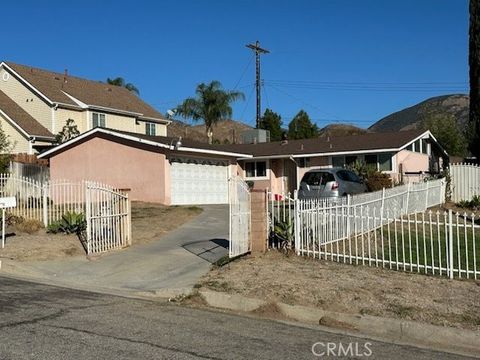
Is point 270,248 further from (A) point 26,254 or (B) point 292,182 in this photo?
(B) point 292,182

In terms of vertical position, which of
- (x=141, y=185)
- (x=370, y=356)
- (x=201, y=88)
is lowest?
(x=370, y=356)

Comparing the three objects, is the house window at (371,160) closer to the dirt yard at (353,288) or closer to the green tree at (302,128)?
the dirt yard at (353,288)

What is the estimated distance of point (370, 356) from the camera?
5.90 m

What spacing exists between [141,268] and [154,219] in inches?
270

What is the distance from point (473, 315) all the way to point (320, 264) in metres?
3.45

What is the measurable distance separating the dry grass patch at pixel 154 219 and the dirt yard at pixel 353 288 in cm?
517

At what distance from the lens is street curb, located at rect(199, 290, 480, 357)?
654 cm

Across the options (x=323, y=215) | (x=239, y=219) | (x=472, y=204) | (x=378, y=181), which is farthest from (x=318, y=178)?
(x=378, y=181)

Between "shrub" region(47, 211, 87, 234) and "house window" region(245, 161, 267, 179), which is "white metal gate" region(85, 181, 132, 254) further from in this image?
"house window" region(245, 161, 267, 179)

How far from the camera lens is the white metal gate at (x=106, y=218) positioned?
12759mm

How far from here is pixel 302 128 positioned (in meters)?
54.9

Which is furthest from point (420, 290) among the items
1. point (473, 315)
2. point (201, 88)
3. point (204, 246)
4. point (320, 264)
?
point (201, 88)

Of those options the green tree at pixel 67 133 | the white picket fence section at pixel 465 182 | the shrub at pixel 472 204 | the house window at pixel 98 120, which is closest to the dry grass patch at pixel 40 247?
the shrub at pixel 472 204

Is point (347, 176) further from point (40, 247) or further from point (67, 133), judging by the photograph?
point (67, 133)
